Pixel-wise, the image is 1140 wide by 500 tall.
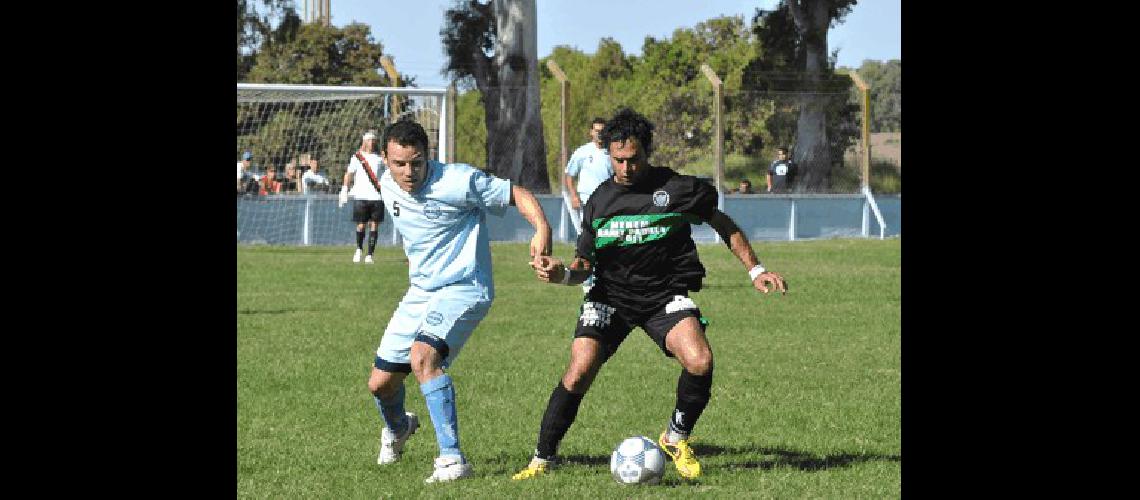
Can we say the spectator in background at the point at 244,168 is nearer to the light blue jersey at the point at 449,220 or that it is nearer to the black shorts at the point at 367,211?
the black shorts at the point at 367,211

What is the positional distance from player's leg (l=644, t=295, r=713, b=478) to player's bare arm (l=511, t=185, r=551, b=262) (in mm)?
818

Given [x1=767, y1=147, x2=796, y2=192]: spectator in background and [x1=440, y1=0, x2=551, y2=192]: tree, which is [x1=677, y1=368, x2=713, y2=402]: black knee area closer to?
[x1=440, y1=0, x2=551, y2=192]: tree

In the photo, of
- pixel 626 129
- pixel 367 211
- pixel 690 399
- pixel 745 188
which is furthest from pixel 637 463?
pixel 745 188

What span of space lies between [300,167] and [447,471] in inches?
872

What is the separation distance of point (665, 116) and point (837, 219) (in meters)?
3.99

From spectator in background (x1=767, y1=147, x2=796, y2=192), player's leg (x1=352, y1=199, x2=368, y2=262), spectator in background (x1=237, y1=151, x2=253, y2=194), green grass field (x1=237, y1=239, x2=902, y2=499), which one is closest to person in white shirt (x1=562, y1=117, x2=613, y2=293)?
green grass field (x1=237, y1=239, x2=902, y2=499)

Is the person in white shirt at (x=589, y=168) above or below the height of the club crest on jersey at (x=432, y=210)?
above

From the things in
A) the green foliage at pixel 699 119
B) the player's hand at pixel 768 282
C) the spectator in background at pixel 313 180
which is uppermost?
the green foliage at pixel 699 119

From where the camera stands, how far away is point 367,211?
25406 millimetres

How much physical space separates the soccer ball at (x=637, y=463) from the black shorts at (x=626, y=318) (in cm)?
→ 62

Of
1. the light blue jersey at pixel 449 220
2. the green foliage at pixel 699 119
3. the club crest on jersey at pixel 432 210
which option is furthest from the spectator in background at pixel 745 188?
the club crest on jersey at pixel 432 210

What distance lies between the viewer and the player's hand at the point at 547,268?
27.1 feet

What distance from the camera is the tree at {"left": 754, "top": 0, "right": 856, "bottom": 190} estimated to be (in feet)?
113

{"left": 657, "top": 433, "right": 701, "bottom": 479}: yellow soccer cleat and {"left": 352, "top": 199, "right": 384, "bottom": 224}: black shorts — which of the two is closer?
{"left": 657, "top": 433, "right": 701, "bottom": 479}: yellow soccer cleat
